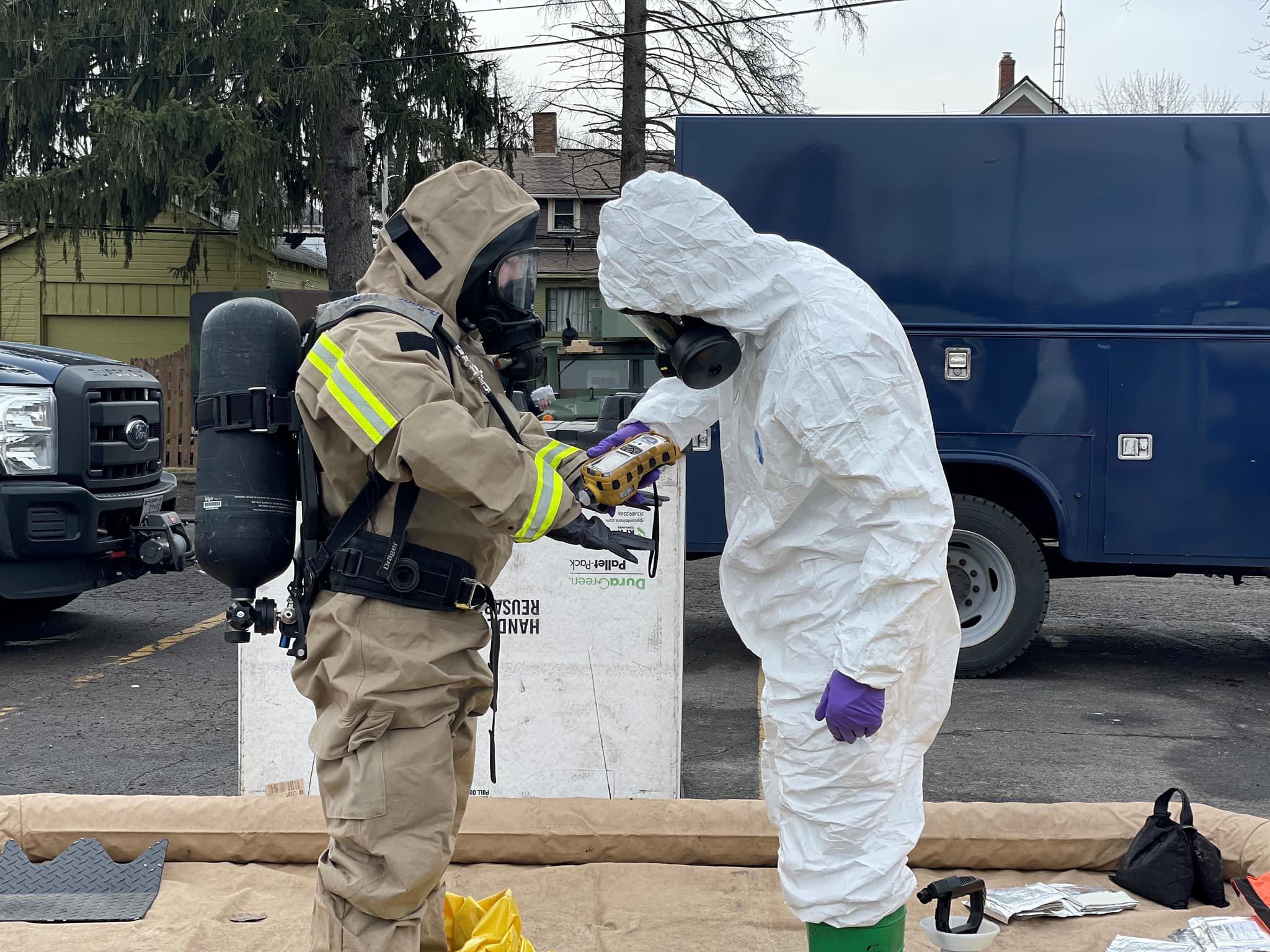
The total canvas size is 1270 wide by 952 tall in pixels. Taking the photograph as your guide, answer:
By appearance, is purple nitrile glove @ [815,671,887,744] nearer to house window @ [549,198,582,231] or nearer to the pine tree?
the pine tree

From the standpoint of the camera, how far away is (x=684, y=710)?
5855 mm

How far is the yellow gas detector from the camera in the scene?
284cm

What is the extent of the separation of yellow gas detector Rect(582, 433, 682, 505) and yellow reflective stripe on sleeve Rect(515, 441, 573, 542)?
0.28 meters

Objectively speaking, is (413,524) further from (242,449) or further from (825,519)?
(825,519)

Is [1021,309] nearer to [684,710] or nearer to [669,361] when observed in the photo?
[684,710]

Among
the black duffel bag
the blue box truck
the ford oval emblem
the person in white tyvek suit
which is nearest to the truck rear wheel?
the blue box truck

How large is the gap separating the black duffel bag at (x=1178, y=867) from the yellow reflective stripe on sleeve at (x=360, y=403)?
8.65 ft

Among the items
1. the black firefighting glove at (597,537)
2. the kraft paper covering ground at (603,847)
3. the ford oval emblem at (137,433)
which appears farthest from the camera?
the ford oval emblem at (137,433)

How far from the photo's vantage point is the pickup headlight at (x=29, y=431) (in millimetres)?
6051

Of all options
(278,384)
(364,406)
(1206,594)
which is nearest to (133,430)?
(278,384)

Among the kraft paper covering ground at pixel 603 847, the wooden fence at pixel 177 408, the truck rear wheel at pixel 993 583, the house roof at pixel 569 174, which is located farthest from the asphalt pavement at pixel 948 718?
the house roof at pixel 569 174

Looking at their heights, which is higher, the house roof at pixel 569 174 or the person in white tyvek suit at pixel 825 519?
the house roof at pixel 569 174

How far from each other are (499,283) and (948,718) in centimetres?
378

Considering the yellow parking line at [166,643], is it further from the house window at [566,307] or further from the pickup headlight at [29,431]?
the house window at [566,307]
